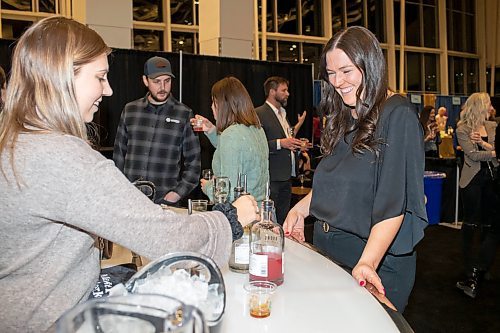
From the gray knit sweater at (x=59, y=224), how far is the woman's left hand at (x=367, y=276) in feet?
1.73

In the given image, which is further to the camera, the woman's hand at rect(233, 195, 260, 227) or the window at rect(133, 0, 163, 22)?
the window at rect(133, 0, 163, 22)

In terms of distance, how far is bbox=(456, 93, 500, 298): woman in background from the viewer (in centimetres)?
400

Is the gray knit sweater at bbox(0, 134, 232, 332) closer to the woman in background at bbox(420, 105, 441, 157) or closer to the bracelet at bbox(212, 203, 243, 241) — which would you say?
the bracelet at bbox(212, 203, 243, 241)

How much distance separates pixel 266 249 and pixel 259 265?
0.09 metres

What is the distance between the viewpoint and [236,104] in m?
3.20

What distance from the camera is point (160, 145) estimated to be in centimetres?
343

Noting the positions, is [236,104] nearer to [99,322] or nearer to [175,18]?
[99,322]

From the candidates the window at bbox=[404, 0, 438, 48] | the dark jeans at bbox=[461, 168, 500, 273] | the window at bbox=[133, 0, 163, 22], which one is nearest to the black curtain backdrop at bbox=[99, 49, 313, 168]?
the dark jeans at bbox=[461, 168, 500, 273]

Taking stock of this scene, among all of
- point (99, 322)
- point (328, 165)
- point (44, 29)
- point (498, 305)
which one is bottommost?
point (498, 305)

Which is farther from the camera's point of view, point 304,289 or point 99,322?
point 304,289

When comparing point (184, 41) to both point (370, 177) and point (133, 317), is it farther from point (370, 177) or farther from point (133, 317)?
point (133, 317)

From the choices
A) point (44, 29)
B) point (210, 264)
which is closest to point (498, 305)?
point (210, 264)

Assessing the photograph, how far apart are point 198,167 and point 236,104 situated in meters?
0.57

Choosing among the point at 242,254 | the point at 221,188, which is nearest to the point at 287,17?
the point at 221,188
